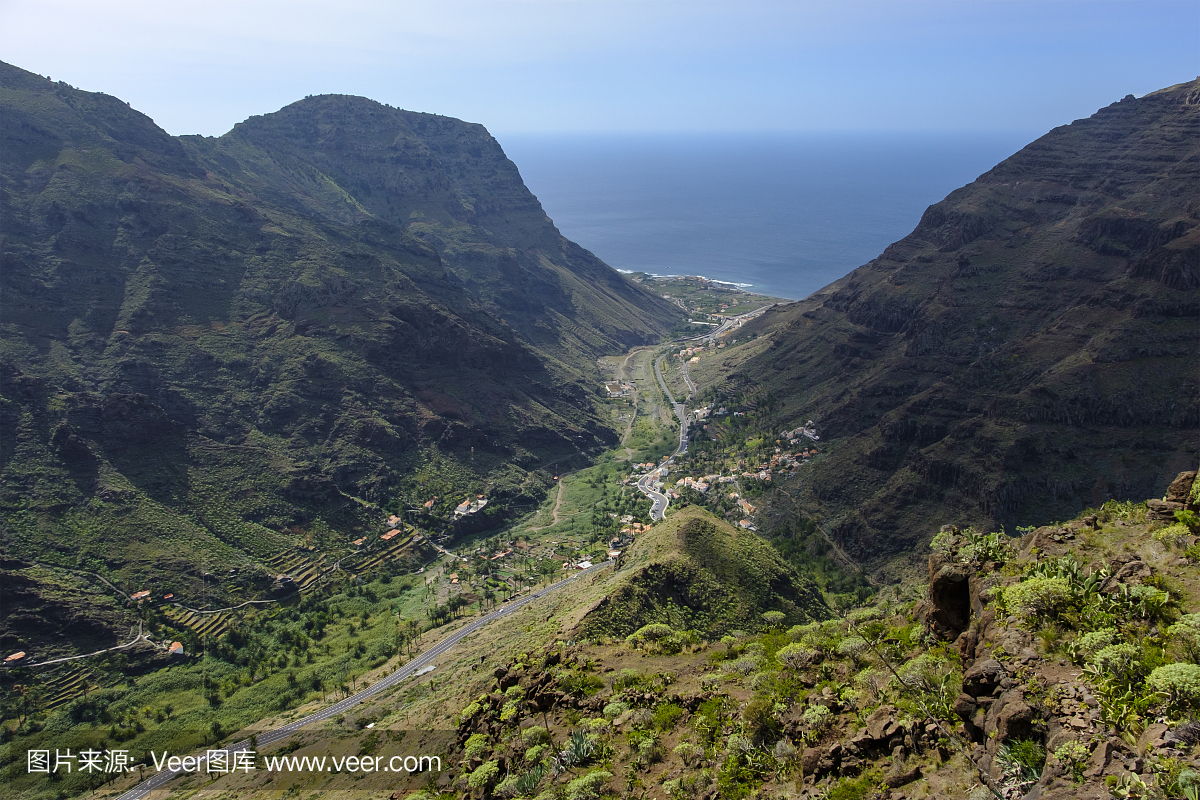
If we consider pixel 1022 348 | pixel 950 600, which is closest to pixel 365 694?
pixel 950 600

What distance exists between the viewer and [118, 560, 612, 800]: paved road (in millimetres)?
67250

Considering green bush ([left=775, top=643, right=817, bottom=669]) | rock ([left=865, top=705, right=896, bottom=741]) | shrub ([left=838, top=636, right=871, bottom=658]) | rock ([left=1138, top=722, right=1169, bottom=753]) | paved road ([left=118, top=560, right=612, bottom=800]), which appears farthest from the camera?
paved road ([left=118, top=560, right=612, bottom=800])

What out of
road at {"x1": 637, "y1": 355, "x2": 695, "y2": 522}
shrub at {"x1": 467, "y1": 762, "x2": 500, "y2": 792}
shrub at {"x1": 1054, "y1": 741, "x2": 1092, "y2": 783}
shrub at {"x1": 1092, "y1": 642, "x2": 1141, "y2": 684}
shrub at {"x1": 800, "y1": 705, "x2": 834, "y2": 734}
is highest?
shrub at {"x1": 1092, "y1": 642, "x2": 1141, "y2": 684}

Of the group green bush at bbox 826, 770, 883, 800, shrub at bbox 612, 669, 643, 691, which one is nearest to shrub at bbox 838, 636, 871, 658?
green bush at bbox 826, 770, 883, 800

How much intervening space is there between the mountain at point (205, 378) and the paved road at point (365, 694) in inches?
1287

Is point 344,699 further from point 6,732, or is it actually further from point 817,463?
point 817,463

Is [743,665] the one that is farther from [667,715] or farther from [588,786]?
[588,786]

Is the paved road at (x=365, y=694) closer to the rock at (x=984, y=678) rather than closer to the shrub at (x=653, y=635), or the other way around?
the shrub at (x=653, y=635)

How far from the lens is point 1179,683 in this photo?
63.5 feet

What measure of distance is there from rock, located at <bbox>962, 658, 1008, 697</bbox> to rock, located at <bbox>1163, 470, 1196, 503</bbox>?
14160mm

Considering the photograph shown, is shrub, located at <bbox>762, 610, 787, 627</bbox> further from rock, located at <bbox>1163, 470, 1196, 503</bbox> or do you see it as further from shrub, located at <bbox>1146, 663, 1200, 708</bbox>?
shrub, located at <bbox>1146, 663, 1200, 708</bbox>

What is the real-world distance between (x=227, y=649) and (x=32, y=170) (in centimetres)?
12799

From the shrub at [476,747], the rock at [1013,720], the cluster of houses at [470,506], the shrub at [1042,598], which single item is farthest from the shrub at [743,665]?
the cluster of houses at [470,506]

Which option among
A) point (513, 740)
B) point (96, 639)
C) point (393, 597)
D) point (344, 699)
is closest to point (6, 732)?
point (96, 639)
